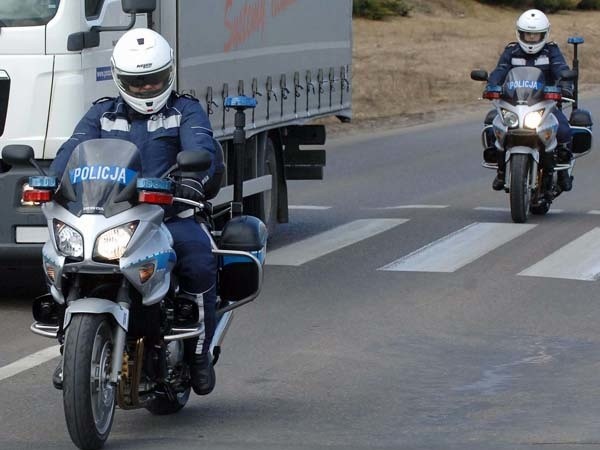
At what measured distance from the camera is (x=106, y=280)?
6.84 meters

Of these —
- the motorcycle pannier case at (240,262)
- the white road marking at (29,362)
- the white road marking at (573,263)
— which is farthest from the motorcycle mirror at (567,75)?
the motorcycle pannier case at (240,262)

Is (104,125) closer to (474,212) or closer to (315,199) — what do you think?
(474,212)

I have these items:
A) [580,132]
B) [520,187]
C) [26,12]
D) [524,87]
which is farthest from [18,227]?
[580,132]

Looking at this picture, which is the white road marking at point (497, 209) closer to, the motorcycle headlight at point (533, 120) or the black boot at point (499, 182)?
the black boot at point (499, 182)

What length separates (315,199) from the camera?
18078 mm

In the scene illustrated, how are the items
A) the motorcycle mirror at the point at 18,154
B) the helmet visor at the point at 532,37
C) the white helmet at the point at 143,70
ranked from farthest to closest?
the helmet visor at the point at 532,37, the white helmet at the point at 143,70, the motorcycle mirror at the point at 18,154

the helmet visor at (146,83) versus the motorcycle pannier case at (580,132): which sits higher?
the helmet visor at (146,83)

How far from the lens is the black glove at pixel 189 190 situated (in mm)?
7191

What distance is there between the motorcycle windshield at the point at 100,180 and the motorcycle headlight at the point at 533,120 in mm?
9156

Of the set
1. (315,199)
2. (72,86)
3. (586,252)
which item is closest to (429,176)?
(315,199)

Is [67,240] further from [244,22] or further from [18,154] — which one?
[244,22]

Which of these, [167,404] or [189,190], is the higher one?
[189,190]

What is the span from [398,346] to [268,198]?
517cm

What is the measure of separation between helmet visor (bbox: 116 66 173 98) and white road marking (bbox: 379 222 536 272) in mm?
5386
